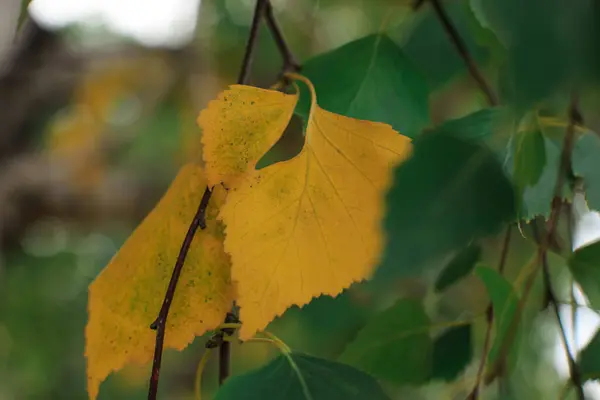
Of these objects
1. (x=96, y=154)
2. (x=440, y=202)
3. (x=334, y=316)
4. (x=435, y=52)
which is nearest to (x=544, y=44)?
(x=440, y=202)

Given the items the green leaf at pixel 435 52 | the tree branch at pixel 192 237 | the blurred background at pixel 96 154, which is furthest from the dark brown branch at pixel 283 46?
the blurred background at pixel 96 154

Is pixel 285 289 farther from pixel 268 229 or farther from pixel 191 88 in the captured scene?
pixel 191 88

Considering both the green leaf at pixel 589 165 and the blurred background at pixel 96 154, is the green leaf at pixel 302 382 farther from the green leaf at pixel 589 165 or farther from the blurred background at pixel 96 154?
the blurred background at pixel 96 154

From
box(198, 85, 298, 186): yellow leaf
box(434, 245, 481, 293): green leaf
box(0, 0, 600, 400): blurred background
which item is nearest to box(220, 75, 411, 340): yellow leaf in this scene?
box(198, 85, 298, 186): yellow leaf

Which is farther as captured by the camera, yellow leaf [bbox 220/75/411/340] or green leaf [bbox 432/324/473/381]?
green leaf [bbox 432/324/473/381]

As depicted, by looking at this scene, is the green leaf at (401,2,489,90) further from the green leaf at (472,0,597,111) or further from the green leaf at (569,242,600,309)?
the green leaf at (472,0,597,111)

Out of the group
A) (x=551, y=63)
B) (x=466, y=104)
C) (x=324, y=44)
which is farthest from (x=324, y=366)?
(x=324, y=44)
